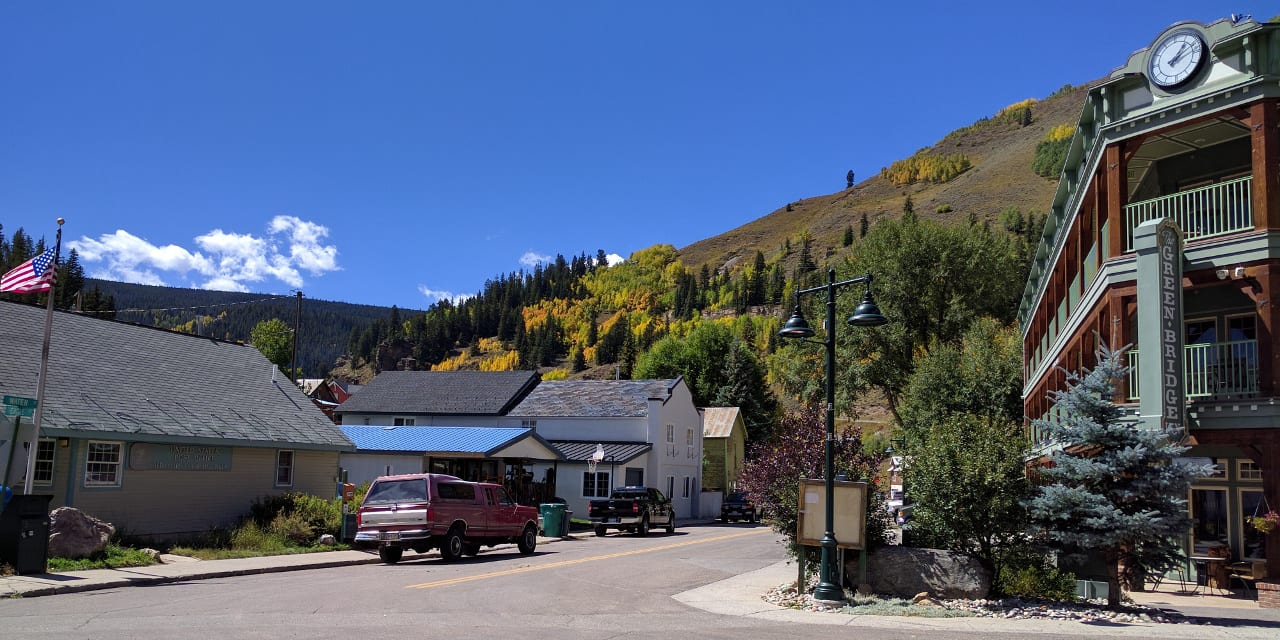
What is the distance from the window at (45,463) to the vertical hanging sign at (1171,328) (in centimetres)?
2301

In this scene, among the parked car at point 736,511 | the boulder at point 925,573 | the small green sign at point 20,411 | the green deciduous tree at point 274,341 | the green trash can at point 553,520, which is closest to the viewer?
the boulder at point 925,573

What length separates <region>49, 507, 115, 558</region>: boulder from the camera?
18688 mm

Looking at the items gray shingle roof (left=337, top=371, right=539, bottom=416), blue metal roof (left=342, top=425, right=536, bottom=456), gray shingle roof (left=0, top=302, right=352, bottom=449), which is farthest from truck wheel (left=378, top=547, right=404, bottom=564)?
gray shingle roof (left=337, top=371, right=539, bottom=416)

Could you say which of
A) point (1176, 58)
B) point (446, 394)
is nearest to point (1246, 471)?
point (1176, 58)

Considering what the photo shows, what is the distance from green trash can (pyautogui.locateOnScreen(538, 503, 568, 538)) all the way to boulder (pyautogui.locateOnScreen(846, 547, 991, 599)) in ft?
62.1

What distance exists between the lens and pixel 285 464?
92.0 ft

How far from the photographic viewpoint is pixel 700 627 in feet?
44.3

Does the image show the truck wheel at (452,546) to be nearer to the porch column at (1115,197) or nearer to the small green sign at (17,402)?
the small green sign at (17,402)

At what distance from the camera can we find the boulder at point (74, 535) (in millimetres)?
18688

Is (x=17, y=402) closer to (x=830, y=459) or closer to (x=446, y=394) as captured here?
(x=830, y=459)

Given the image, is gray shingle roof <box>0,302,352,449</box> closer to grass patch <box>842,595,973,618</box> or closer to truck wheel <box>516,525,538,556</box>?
truck wheel <box>516,525,538,556</box>

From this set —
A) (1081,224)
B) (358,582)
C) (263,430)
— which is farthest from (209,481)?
(1081,224)

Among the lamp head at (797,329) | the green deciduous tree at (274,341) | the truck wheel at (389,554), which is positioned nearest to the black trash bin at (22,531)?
the truck wheel at (389,554)

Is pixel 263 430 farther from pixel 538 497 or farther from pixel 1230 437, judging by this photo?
pixel 1230 437
